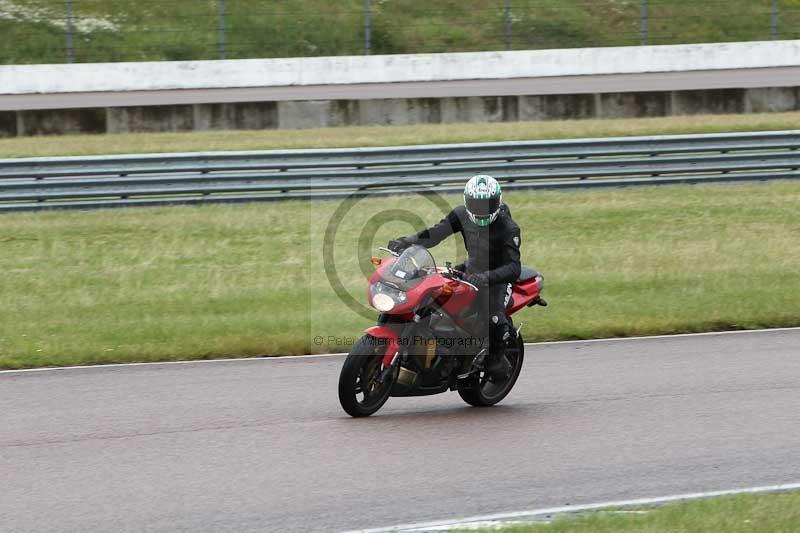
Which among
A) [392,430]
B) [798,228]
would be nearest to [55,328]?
[392,430]

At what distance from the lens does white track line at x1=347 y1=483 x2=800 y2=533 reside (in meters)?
5.97

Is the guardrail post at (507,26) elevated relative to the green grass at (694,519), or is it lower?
elevated

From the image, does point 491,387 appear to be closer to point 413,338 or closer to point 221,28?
point 413,338

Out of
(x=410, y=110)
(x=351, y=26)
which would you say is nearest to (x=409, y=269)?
(x=410, y=110)

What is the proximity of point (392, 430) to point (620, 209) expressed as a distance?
9.68 meters

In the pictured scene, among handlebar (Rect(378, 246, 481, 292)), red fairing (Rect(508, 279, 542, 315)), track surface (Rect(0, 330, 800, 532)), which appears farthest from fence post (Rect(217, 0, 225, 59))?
handlebar (Rect(378, 246, 481, 292))

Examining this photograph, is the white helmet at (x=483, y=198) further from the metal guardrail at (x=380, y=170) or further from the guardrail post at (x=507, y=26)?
the guardrail post at (x=507, y=26)

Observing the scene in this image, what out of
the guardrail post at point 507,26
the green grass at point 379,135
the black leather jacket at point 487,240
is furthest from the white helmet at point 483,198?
the guardrail post at point 507,26

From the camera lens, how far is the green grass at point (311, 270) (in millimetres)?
11023

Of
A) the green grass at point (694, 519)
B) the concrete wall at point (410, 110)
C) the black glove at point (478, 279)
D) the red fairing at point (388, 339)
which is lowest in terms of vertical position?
the green grass at point (694, 519)

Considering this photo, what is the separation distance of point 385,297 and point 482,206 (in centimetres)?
96

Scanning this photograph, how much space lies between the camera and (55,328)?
11.1 metres

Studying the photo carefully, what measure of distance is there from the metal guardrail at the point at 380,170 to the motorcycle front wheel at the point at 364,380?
8963 mm

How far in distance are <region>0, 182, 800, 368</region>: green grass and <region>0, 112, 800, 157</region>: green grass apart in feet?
13.1
